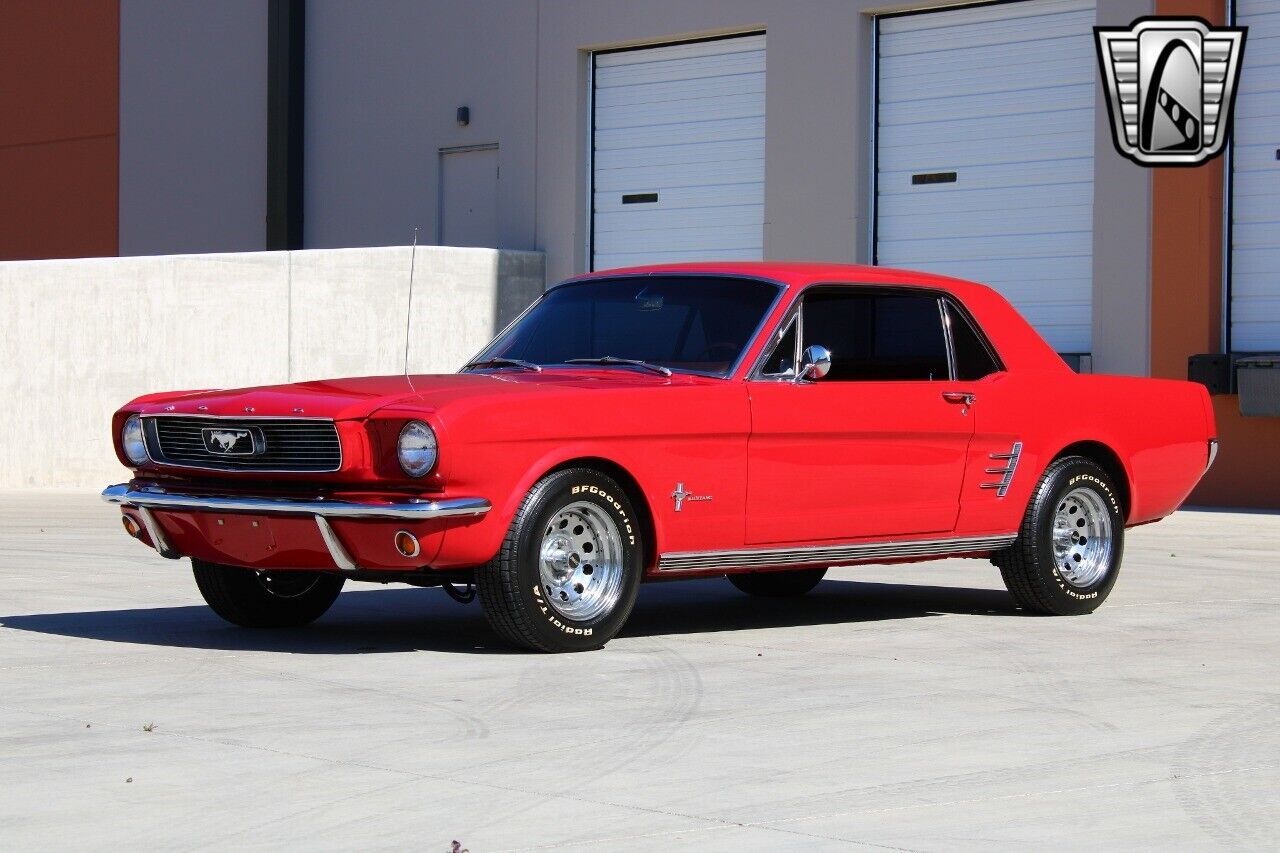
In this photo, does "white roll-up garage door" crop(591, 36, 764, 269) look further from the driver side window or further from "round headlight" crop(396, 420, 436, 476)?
"round headlight" crop(396, 420, 436, 476)

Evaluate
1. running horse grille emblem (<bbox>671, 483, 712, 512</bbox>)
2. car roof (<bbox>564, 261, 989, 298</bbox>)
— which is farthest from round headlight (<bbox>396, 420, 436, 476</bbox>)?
car roof (<bbox>564, 261, 989, 298</bbox>)

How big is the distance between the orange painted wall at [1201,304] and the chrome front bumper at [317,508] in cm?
1156

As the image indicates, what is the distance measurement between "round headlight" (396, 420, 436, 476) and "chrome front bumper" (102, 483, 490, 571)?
122 millimetres

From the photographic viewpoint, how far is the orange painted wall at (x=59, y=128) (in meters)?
28.2

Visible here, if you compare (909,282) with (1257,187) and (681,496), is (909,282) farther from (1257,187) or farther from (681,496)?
(1257,187)

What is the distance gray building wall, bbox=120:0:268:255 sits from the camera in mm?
26219

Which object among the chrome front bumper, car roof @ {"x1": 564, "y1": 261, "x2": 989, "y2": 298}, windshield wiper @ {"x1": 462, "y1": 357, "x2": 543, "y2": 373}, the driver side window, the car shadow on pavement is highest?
car roof @ {"x1": 564, "y1": 261, "x2": 989, "y2": 298}

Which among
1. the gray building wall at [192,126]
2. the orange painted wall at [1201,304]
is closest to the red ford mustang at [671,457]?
the orange painted wall at [1201,304]

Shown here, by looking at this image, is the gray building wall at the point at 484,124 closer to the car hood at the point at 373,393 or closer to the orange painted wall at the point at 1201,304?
the orange painted wall at the point at 1201,304

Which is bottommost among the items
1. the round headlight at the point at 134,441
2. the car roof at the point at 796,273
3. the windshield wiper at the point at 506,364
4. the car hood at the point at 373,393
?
the round headlight at the point at 134,441

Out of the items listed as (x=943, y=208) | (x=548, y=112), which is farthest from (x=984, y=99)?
(x=548, y=112)

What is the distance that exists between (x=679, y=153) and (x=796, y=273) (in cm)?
1372

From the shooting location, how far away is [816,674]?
24.4 feet

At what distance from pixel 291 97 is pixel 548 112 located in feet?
13.0
